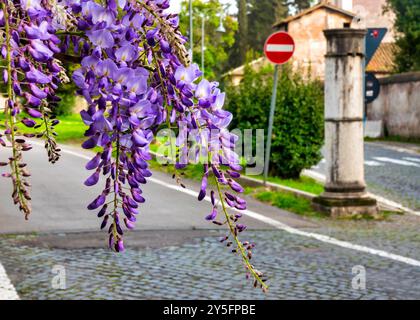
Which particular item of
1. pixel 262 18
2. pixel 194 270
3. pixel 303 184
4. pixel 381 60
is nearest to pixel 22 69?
pixel 194 270

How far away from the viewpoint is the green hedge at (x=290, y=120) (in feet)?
56.2

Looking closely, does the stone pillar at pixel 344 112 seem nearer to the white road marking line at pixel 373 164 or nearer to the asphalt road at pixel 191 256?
the asphalt road at pixel 191 256

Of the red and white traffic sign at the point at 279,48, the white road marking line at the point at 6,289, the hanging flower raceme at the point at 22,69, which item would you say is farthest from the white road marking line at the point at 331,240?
the hanging flower raceme at the point at 22,69

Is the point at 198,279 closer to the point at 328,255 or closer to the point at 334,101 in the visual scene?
the point at 328,255

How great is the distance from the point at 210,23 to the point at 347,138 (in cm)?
6252

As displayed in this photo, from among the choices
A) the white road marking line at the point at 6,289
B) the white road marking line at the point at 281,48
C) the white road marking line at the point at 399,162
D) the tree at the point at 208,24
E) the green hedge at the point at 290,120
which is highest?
the tree at the point at 208,24

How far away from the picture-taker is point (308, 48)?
57.2m

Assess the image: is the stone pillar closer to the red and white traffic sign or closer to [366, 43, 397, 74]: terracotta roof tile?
the red and white traffic sign

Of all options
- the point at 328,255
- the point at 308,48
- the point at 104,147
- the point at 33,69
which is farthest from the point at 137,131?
the point at 308,48

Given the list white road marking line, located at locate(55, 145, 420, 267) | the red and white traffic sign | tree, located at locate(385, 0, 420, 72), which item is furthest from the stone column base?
tree, located at locate(385, 0, 420, 72)

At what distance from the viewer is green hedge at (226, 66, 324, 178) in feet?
56.2

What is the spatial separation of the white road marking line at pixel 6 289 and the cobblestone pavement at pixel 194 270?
69 millimetres

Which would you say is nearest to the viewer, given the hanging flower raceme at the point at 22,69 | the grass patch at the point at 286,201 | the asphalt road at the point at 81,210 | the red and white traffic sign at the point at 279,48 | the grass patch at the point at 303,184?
the hanging flower raceme at the point at 22,69

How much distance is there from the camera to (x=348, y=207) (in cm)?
1315
